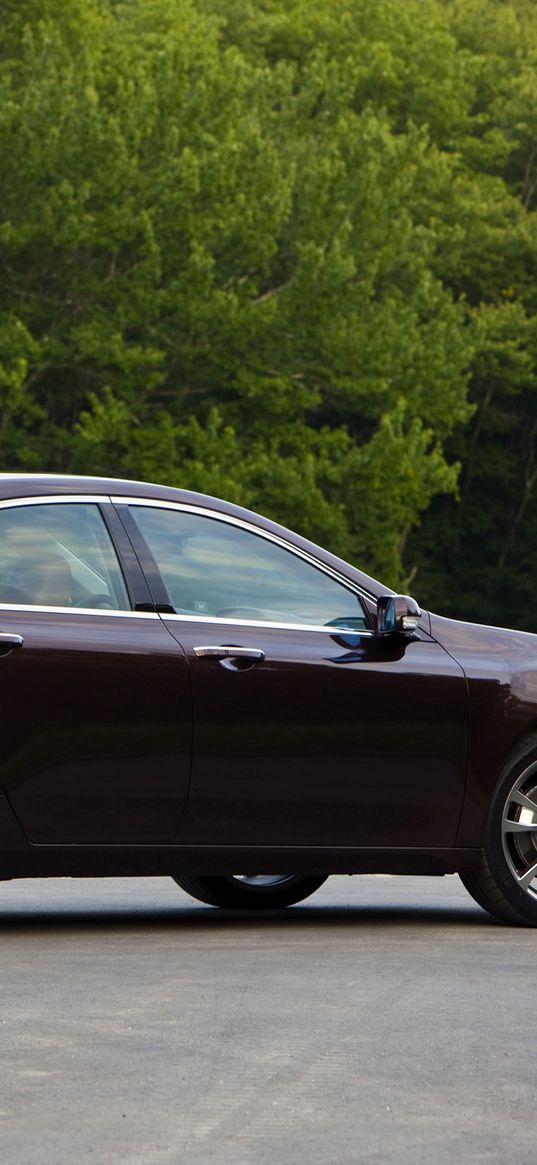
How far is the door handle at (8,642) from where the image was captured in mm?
8156

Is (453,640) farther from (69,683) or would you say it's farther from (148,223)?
(148,223)

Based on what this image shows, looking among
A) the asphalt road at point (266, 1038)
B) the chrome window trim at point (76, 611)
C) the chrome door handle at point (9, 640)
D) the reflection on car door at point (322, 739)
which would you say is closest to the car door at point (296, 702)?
the reflection on car door at point (322, 739)

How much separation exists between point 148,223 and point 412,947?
1416 inches

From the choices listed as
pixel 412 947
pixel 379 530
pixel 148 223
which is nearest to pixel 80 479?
pixel 412 947

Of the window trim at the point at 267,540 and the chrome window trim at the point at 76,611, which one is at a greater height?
the window trim at the point at 267,540

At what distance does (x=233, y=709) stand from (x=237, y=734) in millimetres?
88

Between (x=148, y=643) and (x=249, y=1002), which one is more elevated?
(x=148, y=643)

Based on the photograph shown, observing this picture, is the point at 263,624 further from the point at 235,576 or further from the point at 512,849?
the point at 512,849

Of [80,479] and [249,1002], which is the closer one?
[249,1002]

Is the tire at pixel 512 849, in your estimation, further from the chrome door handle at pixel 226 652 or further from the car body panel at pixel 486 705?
the chrome door handle at pixel 226 652

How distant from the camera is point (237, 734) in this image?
27.9ft

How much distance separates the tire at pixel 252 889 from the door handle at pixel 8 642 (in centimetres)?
185

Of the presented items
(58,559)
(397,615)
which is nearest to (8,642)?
(58,559)

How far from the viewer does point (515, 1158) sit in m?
5.05
